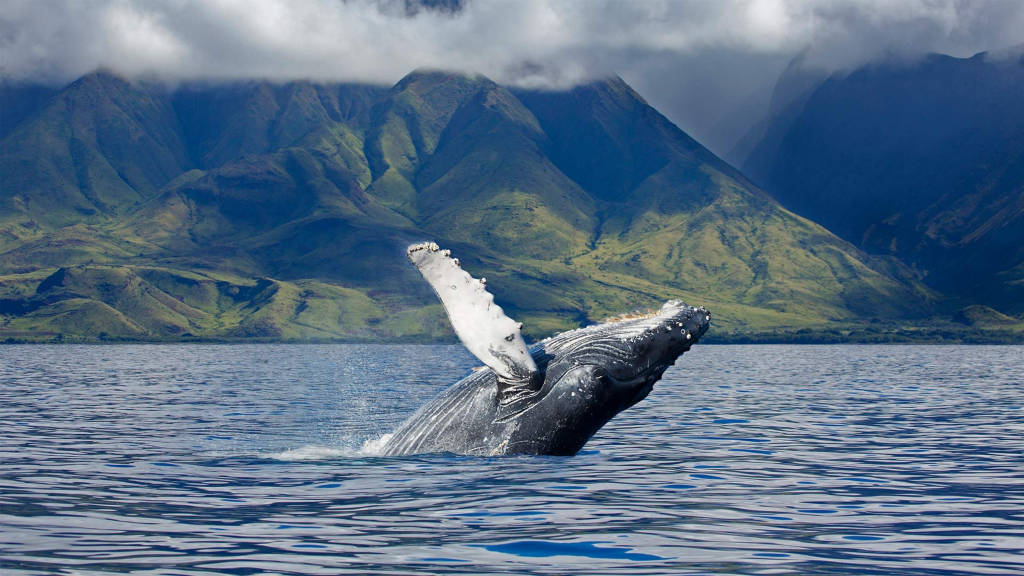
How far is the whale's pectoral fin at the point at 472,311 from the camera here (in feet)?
34.6

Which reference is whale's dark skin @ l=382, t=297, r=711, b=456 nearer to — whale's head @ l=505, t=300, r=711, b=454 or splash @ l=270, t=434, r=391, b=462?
whale's head @ l=505, t=300, r=711, b=454

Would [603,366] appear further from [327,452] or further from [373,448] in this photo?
[327,452]

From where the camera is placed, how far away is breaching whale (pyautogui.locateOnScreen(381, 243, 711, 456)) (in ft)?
34.9

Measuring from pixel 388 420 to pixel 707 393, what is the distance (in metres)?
14.9

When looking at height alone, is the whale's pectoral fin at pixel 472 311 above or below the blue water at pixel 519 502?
above

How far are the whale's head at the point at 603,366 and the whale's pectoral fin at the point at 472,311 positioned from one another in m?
0.68

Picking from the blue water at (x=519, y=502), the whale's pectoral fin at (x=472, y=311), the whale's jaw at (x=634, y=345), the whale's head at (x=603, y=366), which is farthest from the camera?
the whale's jaw at (x=634, y=345)

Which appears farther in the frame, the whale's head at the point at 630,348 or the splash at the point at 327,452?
the splash at the point at 327,452

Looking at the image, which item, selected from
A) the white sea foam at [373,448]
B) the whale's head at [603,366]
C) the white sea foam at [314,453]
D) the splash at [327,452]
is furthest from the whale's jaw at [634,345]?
the white sea foam at [314,453]

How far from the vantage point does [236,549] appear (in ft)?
26.9

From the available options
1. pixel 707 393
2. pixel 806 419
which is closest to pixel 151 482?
pixel 806 419

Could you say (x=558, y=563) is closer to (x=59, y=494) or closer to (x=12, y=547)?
(x=12, y=547)

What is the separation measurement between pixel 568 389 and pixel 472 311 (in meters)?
1.50

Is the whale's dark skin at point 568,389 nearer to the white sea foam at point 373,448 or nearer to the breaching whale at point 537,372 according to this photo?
the breaching whale at point 537,372
